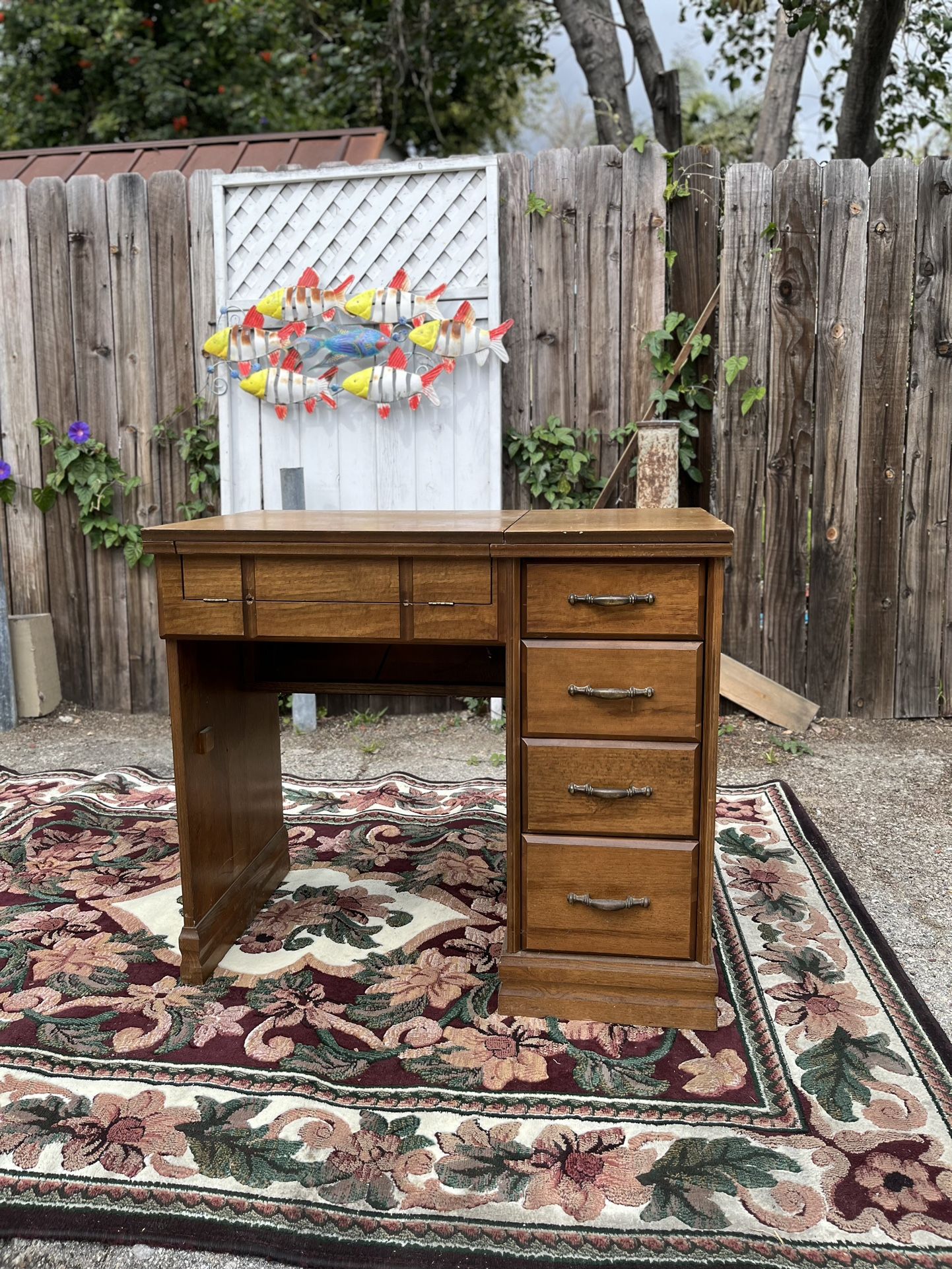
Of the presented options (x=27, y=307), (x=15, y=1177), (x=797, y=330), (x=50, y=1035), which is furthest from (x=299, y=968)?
(x=27, y=307)

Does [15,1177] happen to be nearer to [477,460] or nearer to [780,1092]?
[780,1092]

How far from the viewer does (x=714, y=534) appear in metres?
1.86

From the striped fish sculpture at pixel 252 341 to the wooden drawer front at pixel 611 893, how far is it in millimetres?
2620

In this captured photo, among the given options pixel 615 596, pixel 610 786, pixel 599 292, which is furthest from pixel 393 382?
pixel 610 786

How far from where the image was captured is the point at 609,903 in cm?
200

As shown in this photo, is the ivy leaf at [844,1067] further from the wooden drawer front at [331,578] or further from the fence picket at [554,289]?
the fence picket at [554,289]

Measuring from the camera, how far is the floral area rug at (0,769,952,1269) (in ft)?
4.75

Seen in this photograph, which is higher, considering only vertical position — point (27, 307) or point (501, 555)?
point (27, 307)

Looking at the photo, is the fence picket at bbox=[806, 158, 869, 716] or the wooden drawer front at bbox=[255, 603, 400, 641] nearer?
the wooden drawer front at bbox=[255, 603, 400, 641]

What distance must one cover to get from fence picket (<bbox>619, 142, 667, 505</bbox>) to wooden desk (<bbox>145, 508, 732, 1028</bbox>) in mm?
1830

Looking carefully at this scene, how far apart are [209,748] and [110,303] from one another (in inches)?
105

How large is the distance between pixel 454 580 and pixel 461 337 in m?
2.05

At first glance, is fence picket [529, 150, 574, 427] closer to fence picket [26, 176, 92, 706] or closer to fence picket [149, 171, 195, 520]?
fence picket [149, 171, 195, 520]

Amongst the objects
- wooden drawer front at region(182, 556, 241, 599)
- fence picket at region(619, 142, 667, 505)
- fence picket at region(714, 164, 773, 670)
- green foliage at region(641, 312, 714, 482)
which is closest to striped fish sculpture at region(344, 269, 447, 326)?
fence picket at region(619, 142, 667, 505)
